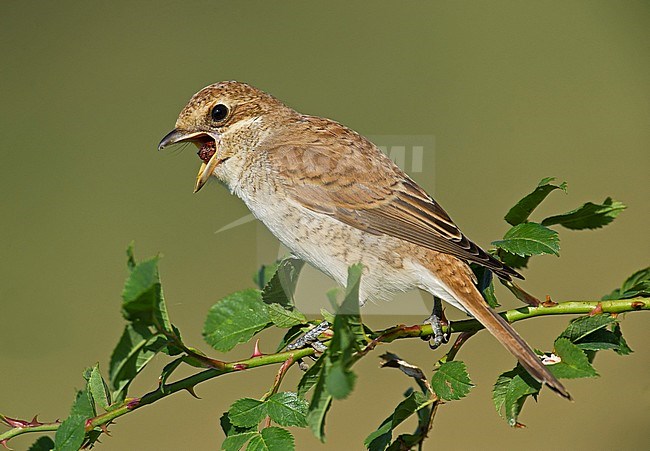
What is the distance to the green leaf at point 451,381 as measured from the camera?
758mm

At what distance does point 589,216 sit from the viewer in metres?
0.95

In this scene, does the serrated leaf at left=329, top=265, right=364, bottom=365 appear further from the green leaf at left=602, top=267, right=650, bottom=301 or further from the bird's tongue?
the bird's tongue

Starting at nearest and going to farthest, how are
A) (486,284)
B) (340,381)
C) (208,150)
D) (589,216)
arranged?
(340,381), (589,216), (486,284), (208,150)

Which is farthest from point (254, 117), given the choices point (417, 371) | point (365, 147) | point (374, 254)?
point (417, 371)

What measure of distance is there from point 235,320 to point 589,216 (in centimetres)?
47

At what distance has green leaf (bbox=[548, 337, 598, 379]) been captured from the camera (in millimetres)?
732

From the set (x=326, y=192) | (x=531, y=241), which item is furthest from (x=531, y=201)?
(x=326, y=192)

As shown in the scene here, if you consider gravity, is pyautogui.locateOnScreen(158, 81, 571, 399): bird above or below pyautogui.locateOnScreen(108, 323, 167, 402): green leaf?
above

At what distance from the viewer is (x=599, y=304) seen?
81 cm

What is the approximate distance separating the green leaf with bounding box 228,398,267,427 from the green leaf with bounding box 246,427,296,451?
0.02 meters

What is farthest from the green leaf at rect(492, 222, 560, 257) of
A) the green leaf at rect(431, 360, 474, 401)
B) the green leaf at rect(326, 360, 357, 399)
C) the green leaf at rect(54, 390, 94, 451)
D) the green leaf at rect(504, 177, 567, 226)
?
the green leaf at rect(54, 390, 94, 451)

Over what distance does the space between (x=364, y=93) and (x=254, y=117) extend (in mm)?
2514

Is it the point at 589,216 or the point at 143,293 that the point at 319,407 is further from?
the point at 589,216

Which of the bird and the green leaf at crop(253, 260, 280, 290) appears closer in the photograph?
the green leaf at crop(253, 260, 280, 290)
